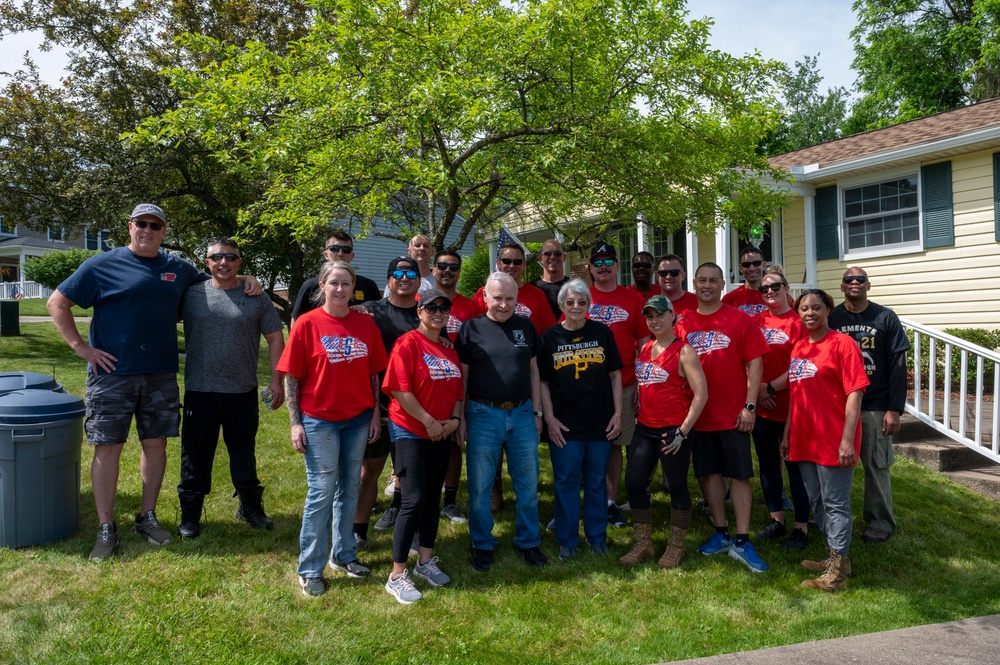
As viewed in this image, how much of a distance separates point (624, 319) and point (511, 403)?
4.06 ft

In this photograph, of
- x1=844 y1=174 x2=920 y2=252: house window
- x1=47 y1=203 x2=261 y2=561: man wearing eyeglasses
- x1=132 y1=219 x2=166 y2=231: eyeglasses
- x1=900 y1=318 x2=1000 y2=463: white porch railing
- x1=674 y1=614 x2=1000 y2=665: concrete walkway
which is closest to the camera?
x1=674 y1=614 x2=1000 y2=665: concrete walkway

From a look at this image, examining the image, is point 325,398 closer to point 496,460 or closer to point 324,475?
point 324,475

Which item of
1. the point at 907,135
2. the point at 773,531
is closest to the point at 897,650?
the point at 773,531

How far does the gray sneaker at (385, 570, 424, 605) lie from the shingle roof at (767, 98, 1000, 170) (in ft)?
25.4

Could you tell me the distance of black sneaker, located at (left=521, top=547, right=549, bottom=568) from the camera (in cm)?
439

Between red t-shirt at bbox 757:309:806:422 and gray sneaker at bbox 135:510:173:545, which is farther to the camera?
red t-shirt at bbox 757:309:806:422

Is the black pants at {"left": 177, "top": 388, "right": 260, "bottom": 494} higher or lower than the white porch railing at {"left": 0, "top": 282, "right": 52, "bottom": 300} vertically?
lower

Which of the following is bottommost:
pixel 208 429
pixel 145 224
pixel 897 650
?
pixel 897 650

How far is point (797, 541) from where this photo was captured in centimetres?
481

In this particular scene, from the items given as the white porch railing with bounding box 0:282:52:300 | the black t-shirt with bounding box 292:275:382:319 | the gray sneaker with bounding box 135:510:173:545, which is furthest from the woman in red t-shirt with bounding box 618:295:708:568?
the white porch railing with bounding box 0:282:52:300

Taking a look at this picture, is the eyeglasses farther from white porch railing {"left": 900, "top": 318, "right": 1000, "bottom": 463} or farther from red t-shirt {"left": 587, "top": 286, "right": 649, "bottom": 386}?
white porch railing {"left": 900, "top": 318, "right": 1000, "bottom": 463}

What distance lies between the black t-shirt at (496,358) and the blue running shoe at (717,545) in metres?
1.61

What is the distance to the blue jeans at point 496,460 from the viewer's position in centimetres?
425

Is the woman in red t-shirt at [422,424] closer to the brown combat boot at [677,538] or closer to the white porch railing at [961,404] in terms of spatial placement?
the brown combat boot at [677,538]
